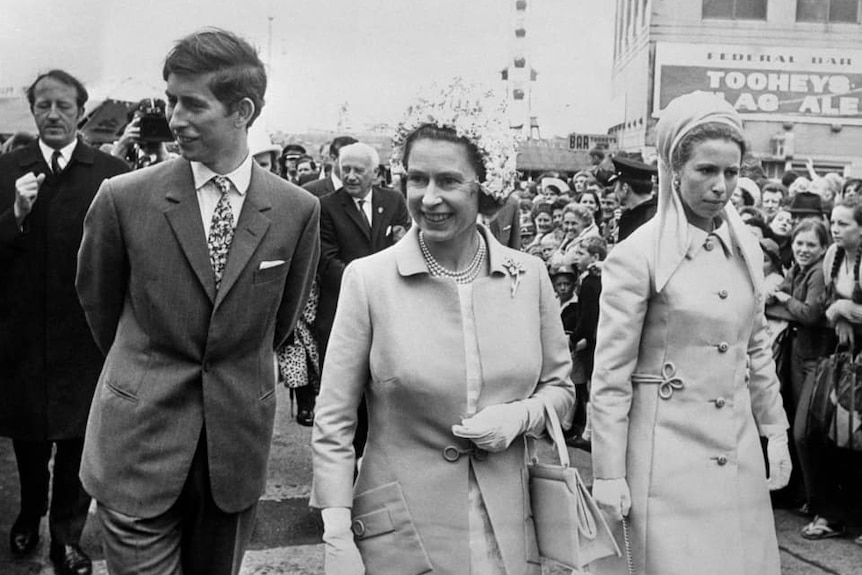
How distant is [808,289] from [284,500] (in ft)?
11.1

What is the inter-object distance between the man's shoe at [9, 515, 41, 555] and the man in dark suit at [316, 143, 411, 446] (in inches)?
77.6

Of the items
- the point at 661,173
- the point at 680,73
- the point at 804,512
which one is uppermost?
the point at 680,73

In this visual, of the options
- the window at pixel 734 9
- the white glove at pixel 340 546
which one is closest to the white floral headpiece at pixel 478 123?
the white glove at pixel 340 546

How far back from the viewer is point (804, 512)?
620 centimetres

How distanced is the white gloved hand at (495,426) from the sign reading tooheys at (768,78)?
35.3 m

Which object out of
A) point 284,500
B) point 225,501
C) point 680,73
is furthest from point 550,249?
point 680,73

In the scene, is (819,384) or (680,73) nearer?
(819,384)

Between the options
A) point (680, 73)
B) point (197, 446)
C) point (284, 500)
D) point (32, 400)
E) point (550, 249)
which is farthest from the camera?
point (680, 73)

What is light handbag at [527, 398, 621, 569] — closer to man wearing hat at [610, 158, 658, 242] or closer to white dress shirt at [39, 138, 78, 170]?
white dress shirt at [39, 138, 78, 170]

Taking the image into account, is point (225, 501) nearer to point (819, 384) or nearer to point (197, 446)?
point (197, 446)

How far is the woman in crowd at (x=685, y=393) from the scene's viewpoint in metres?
3.32

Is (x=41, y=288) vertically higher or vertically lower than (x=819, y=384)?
higher

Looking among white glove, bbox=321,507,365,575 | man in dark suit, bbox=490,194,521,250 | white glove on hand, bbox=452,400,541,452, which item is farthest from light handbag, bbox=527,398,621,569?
man in dark suit, bbox=490,194,521,250

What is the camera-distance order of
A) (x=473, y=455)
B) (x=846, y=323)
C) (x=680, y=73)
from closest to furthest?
(x=473, y=455)
(x=846, y=323)
(x=680, y=73)
